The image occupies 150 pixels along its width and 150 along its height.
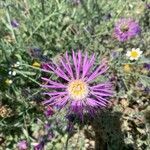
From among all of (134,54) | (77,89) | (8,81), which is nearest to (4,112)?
(8,81)

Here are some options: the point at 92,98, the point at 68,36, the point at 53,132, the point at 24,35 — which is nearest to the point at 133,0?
the point at 68,36

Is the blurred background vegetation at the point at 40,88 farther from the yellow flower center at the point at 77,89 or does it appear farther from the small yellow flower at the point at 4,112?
the yellow flower center at the point at 77,89

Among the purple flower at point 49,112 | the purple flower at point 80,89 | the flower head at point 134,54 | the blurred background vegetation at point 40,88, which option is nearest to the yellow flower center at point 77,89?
the purple flower at point 80,89

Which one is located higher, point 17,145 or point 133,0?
point 133,0

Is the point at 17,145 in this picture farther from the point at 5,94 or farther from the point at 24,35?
the point at 24,35

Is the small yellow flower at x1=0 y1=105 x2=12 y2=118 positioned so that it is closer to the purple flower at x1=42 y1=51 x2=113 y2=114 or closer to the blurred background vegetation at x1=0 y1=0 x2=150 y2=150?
the blurred background vegetation at x1=0 y1=0 x2=150 y2=150

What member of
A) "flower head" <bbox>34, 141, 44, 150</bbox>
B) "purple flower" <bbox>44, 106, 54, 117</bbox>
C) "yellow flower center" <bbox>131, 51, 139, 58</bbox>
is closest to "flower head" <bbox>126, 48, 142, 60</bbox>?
"yellow flower center" <bbox>131, 51, 139, 58</bbox>

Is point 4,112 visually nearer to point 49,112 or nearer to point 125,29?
point 49,112
